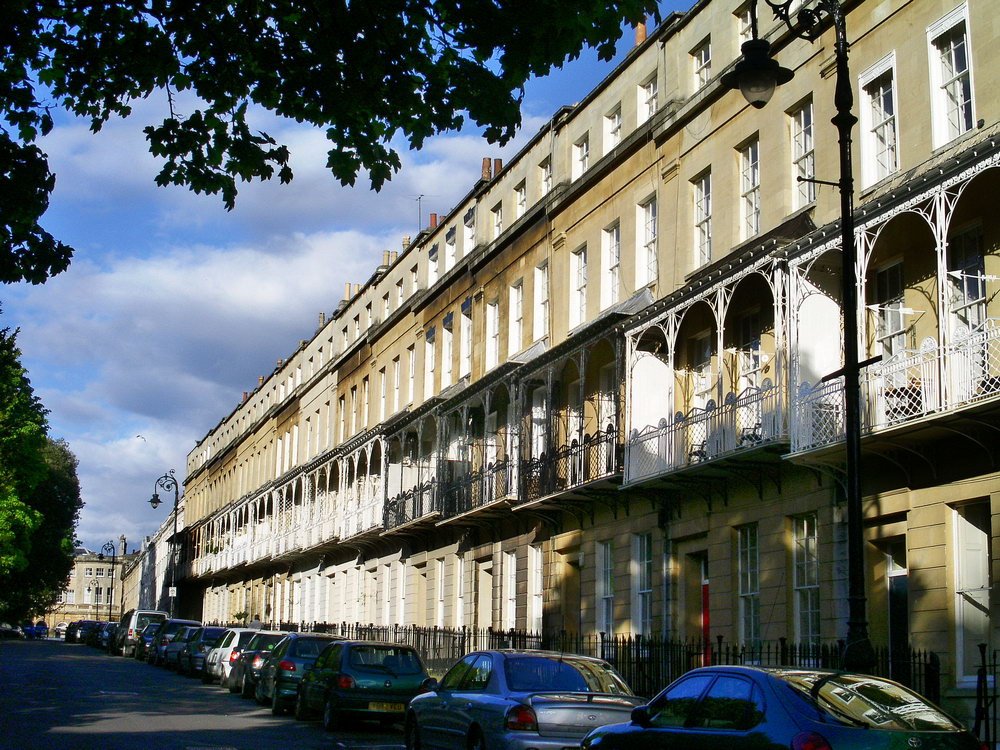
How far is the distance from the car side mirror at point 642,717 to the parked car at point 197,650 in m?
28.8

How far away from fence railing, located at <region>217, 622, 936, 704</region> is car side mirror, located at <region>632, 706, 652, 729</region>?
3.39 ft

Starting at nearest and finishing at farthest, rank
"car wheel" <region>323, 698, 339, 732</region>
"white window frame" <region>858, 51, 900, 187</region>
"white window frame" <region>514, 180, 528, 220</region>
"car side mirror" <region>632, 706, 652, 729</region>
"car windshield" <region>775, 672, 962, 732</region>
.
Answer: "car windshield" <region>775, 672, 962, 732</region> → "car side mirror" <region>632, 706, 652, 729</region> → "white window frame" <region>858, 51, 900, 187</region> → "car wheel" <region>323, 698, 339, 732</region> → "white window frame" <region>514, 180, 528, 220</region>

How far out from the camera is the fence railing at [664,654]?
16.8 metres

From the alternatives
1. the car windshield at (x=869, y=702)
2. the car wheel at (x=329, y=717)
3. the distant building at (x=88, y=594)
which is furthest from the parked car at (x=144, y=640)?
the distant building at (x=88, y=594)

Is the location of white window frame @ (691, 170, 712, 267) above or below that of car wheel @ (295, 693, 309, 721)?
above

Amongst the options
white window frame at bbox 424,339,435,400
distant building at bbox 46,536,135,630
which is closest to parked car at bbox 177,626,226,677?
white window frame at bbox 424,339,435,400

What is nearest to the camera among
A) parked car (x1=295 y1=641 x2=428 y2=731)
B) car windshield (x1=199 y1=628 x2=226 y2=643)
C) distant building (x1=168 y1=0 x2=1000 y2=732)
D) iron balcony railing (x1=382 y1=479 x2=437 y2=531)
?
distant building (x1=168 y1=0 x2=1000 y2=732)

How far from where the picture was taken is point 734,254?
2308cm

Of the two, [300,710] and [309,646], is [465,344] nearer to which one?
[309,646]

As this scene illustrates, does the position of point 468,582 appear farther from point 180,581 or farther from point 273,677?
point 180,581

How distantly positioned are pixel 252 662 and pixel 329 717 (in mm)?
9254

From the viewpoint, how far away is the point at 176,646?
43.5 m

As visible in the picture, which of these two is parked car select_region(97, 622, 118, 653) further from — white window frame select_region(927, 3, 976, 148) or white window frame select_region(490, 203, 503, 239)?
white window frame select_region(927, 3, 976, 148)

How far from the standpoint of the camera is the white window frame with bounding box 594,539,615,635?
1064 inches
